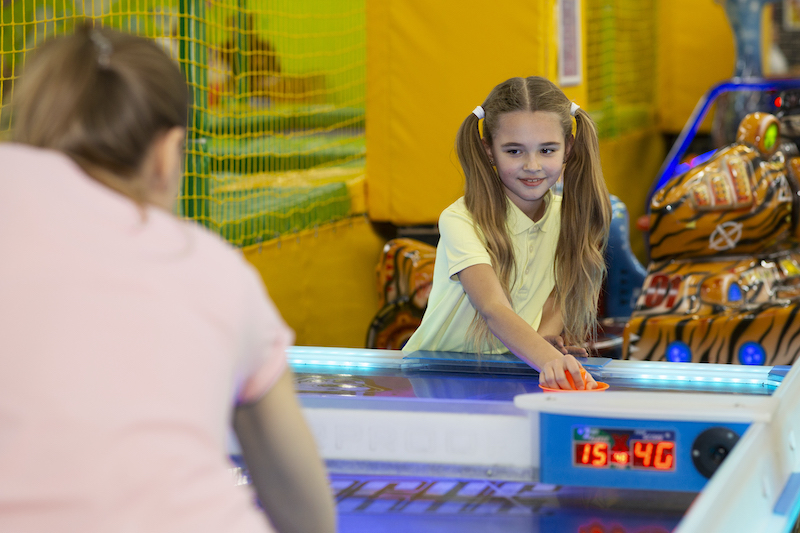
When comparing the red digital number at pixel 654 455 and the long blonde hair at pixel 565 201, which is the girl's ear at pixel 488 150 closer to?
the long blonde hair at pixel 565 201

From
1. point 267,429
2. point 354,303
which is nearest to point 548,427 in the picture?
point 267,429

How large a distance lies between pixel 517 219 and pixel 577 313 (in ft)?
0.65

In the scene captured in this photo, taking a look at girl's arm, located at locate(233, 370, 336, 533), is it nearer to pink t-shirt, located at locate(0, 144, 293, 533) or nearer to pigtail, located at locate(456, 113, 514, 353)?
pink t-shirt, located at locate(0, 144, 293, 533)

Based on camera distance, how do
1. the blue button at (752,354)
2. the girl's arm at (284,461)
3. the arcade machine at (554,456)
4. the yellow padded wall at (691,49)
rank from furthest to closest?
the yellow padded wall at (691,49) < the blue button at (752,354) < the arcade machine at (554,456) < the girl's arm at (284,461)

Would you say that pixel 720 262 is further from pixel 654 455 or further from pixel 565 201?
pixel 654 455

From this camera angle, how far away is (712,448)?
0.92 m

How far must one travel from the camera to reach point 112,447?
1.79ft

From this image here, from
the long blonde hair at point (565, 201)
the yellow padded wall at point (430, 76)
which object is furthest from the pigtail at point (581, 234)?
the yellow padded wall at point (430, 76)

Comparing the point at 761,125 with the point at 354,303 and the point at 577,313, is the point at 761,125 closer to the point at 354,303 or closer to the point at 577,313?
the point at 354,303

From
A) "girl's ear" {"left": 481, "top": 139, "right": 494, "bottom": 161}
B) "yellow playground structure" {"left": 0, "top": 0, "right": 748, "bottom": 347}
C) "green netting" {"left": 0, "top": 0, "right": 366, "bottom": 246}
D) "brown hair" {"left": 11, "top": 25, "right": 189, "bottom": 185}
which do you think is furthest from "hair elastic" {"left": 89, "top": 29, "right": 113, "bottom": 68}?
"yellow playground structure" {"left": 0, "top": 0, "right": 748, "bottom": 347}

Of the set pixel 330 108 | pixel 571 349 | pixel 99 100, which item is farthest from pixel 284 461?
pixel 330 108

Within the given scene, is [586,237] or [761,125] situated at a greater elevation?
[761,125]

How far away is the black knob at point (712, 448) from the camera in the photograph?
36.0 inches

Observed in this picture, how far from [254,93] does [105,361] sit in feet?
7.47
